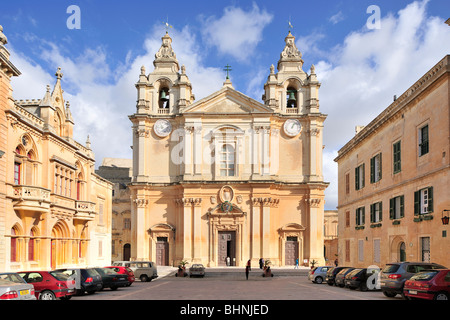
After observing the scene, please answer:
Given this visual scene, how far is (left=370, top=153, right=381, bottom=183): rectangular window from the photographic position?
33750 mm

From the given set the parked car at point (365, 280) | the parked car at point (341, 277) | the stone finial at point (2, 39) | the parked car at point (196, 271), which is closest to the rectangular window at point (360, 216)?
the parked car at point (341, 277)

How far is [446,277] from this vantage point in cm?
1728

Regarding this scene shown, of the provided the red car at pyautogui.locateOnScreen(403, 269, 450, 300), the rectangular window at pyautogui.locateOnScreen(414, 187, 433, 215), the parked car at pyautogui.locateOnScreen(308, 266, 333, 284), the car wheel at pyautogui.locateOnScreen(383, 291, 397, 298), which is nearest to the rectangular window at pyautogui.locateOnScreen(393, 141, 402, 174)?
the rectangular window at pyautogui.locateOnScreen(414, 187, 433, 215)

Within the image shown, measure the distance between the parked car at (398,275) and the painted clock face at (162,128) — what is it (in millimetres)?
34754

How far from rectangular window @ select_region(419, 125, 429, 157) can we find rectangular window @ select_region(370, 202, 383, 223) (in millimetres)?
7243

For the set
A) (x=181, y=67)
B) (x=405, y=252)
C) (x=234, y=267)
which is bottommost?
(x=234, y=267)

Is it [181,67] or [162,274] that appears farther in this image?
[181,67]

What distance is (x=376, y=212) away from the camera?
112 ft

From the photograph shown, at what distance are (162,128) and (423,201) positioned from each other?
31699mm

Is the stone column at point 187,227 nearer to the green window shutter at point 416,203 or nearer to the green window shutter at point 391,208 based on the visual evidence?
the green window shutter at point 391,208
